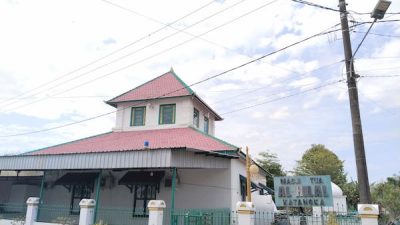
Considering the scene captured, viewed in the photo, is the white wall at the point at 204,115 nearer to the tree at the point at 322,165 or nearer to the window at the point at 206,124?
the window at the point at 206,124

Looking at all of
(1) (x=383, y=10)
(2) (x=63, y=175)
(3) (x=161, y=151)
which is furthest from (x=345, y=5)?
(2) (x=63, y=175)

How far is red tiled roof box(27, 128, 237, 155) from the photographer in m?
15.2

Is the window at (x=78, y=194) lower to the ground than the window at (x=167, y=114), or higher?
lower

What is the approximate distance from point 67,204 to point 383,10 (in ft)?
55.5

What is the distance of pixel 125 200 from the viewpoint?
1689 cm

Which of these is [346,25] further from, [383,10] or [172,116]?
[172,116]

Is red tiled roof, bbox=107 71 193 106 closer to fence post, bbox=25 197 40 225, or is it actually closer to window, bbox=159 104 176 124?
window, bbox=159 104 176 124

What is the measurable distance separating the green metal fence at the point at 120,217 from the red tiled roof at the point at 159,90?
6.96 metres

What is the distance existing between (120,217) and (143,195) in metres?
1.97

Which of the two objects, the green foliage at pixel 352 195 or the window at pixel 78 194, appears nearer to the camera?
the window at pixel 78 194

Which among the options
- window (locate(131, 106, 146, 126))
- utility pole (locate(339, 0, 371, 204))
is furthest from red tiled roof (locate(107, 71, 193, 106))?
utility pole (locate(339, 0, 371, 204))

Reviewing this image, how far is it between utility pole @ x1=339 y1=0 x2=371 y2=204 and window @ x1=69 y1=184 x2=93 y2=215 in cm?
1341

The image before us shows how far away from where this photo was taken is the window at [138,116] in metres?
20.0

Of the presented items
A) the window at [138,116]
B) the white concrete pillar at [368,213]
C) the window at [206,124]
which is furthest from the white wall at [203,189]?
the white concrete pillar at [368,213]
